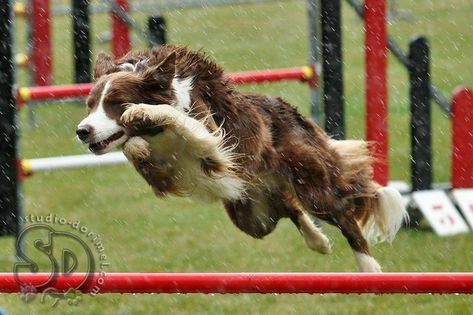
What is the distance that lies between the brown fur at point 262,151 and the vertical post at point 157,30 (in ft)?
6.34

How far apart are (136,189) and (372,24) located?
8.76ft

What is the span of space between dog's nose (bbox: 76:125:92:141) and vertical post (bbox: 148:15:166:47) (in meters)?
2.53

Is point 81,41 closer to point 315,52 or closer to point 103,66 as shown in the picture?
point 315,52

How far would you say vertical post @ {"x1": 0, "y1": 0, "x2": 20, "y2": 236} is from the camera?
6527 mm

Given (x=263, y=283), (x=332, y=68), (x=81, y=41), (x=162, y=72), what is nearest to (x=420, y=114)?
(x=332, y=68)

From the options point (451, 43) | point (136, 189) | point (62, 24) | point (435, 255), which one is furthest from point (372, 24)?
point (62, 24)

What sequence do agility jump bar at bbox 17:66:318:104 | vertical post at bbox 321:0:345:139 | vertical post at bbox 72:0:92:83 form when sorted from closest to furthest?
agility jump bar at bbox 17:66:318:104, vertical post at bbox 321:0:345:139, vertical post at bbox 72:0:92:83

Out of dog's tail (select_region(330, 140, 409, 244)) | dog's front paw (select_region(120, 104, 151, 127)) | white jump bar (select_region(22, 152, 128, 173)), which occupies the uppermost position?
dog's front paw (select_region(120, 104, 151, 127))

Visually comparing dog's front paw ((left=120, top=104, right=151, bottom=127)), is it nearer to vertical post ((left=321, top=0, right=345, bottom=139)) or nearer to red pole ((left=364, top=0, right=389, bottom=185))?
red pole ((left=364, top=0, right=389, bottom=185))

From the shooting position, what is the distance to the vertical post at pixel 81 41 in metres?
10.4

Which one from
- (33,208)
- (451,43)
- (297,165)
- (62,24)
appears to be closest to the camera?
(297,165)

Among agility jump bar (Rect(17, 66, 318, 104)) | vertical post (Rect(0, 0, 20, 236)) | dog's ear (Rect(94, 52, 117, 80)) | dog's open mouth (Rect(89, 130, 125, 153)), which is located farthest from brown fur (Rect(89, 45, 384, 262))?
vertical post (Rect(0, 0, 20, 236))

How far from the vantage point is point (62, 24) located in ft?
55.6

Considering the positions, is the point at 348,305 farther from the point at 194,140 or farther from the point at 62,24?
the point at 62,24
